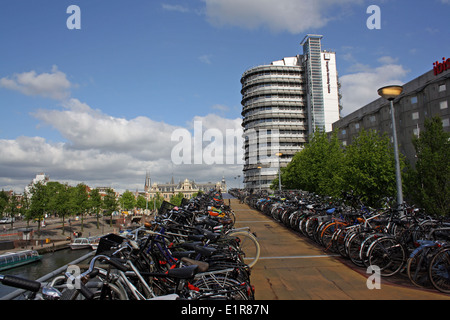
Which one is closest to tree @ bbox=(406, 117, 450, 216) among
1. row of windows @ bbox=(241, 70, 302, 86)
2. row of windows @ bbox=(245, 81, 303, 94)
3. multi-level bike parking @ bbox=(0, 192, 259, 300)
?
multi-level bike parking @ bbox=(0, 192, 259, 300)

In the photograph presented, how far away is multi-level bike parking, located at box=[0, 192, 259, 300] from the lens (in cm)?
238

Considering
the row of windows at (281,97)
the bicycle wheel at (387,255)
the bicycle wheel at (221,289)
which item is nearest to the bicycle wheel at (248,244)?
the bicycle wheel at (387,255)

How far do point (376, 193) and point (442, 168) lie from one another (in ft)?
13.1

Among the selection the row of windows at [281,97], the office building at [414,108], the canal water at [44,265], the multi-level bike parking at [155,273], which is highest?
the row of windows at [281,97]

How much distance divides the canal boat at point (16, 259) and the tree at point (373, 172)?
1299 inches

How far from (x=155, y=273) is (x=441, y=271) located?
397 cm

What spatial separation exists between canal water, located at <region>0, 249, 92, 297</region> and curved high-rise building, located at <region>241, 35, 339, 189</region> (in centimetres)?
5526

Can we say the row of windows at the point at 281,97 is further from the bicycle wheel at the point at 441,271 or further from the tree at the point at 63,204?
the bicycle wheel at the point at 441,271

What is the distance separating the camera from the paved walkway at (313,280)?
403 centimetres

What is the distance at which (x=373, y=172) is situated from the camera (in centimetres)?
1141

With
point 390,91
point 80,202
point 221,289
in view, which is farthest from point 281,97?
point 221,289

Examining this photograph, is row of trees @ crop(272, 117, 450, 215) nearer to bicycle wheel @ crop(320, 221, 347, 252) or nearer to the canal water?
bicycle wheel @ crop(320, 221, 347, 252)
